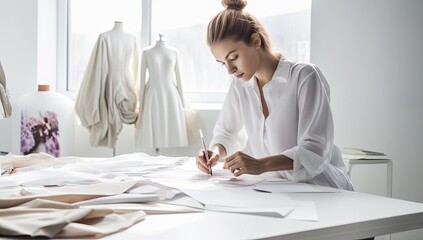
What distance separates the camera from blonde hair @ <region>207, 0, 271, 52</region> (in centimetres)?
224

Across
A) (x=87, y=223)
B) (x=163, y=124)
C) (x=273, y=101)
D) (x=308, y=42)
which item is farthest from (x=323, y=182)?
(x=308, y=42)

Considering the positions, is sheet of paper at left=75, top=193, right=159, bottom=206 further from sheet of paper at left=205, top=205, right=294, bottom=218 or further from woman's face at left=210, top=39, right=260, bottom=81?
woman's face at left=210, top=39, right=260, bottom=81

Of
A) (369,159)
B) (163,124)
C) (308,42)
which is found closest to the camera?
(369,159)

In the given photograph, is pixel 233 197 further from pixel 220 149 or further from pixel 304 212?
pixel 220 149

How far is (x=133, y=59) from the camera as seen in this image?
4.39m

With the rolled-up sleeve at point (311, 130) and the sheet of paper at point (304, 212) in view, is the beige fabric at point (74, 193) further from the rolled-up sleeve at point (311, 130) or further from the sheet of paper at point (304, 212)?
the rolled-up sleeve at point (311, 130)

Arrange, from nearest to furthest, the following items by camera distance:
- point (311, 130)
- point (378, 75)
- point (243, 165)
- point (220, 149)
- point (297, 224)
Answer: point (297, 224), point (243, 165), point (311, 130), point (220, 149), point (378, 75)

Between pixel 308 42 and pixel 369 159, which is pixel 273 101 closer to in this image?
pixel 369 159

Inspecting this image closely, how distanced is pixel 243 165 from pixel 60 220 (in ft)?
2.93

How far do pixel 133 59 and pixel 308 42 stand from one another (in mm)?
1304

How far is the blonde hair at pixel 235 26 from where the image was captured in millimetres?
2240

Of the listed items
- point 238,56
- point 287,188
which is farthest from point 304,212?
point 238,56

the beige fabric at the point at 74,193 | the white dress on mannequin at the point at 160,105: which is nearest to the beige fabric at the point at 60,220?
the beige fabric at the point at 74,193

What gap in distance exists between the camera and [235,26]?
225 centimetres
